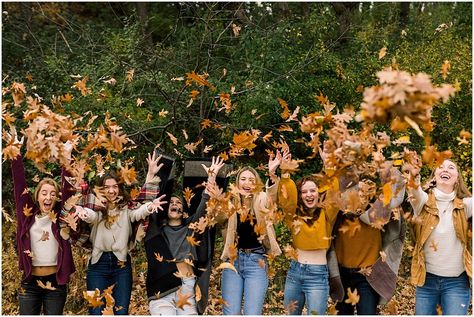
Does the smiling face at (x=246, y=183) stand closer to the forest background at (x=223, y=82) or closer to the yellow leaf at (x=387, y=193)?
the yellow leaf at (x=387, y=193)

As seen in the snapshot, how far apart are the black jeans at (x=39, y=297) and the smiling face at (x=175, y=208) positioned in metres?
1.04

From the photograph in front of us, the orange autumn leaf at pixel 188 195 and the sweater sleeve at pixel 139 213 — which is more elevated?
the orange autumn leaf at pixel 188 195

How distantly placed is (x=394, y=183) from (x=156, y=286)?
2101mm

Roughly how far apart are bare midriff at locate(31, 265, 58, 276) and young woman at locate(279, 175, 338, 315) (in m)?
1.85

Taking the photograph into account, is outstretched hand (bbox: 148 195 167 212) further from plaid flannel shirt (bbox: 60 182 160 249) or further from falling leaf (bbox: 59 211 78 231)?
falling leaf (bbox: 59 211 78 231)

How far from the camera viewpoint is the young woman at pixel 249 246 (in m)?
5.90

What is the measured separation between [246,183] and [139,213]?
903 millimetres

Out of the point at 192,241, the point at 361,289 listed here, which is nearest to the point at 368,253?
the point at 361,289

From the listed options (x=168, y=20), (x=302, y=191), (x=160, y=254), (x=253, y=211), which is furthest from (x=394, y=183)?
(x=168, y=20)

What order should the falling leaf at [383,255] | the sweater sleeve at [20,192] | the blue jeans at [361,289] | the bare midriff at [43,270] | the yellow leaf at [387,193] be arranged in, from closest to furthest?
the yellow leaf at [387,193], the falling leaf at [383,255], the blue jeans at [361,289], the bare midriff at [43,270], the sweater sleeve at [20,192]

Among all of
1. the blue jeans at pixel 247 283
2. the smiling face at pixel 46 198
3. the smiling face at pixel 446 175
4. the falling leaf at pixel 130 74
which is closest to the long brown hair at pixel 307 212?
the blue jeans at pixel 247 283

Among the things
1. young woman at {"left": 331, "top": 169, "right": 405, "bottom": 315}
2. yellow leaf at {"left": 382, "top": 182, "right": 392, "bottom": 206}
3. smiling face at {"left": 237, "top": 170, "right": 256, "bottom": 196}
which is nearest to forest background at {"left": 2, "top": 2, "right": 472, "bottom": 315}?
smiling face at {"left": 237, "top": 170, "right": 256, "bottom": 196}

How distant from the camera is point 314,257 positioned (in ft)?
19.0

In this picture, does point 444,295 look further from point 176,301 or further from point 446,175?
point 176,301
